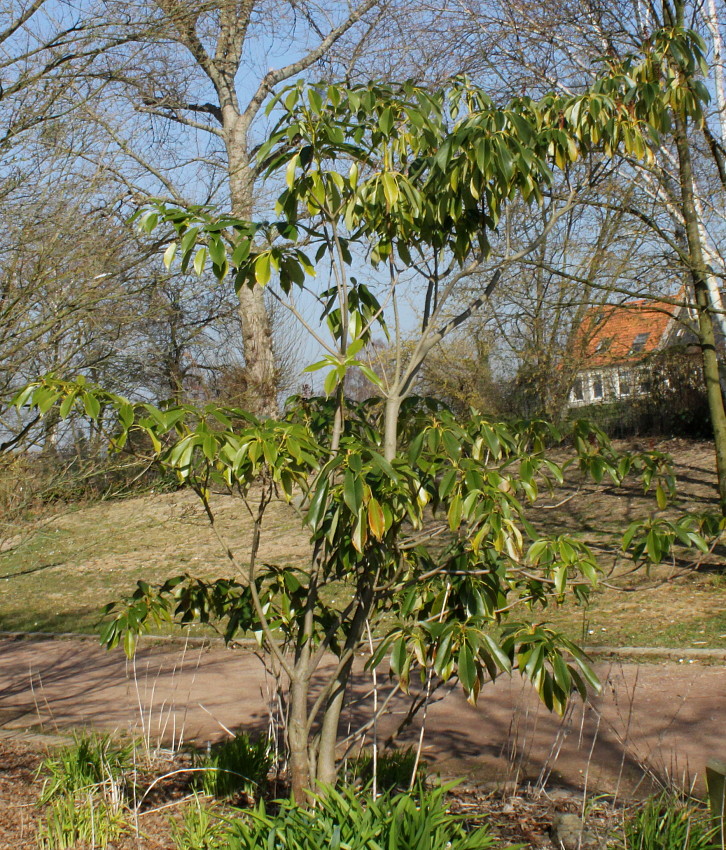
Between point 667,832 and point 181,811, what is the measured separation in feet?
7.38

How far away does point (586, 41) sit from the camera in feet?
33.0

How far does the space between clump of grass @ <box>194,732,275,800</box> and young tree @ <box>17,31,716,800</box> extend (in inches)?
28.2

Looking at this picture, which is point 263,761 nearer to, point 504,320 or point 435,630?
point 435,630

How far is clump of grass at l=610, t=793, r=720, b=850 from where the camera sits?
315cm

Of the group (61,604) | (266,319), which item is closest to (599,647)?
(61,604)

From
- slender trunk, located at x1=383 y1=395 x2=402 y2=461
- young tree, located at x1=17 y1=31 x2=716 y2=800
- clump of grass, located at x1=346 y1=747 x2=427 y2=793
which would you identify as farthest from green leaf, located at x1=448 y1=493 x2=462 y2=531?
clump of grass, located at x1=346 y1=747 x2=427 y2=793

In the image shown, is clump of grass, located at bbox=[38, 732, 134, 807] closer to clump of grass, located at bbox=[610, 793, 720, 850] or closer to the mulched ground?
the mulched ground

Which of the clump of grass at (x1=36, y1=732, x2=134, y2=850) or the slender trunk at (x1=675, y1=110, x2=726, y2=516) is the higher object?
the slender trunk at (x1=675, y1=110, x2=726, y2=516)

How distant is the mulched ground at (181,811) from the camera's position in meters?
3.80

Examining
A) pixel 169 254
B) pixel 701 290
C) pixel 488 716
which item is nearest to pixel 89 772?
pixel 169 254

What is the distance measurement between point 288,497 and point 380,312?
1.07 metres

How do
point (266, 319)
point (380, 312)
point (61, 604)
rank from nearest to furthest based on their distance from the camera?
1. point (380, 312)
2. point (61, 604)
3. point (266, 319)

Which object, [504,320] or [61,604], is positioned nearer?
[61,604]

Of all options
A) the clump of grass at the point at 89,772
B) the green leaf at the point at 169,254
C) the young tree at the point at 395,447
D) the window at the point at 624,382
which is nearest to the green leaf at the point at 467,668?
the young tree at the point at 395,447
